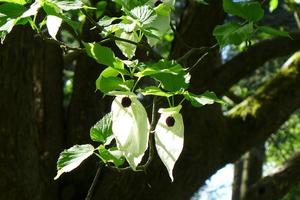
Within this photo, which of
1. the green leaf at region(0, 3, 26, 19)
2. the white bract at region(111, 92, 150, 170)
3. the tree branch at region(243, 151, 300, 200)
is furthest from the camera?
the tree branch at region(243, 151, 300, 200)

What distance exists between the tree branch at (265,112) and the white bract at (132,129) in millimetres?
2020

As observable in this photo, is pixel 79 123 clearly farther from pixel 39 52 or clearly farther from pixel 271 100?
pixel 271 100

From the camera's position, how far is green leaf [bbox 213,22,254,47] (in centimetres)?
107

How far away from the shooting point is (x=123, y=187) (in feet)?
8.38

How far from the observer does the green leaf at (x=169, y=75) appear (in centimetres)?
92

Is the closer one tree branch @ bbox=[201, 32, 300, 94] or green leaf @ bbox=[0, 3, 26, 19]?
green leaf @ bbox=[0, 3, 26, 19]

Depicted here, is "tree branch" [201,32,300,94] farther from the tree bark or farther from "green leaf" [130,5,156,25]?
"green leaf" [130,5,156,25]

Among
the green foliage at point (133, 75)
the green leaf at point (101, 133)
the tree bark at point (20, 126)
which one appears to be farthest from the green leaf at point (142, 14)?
the tree bark at point (20, 126)

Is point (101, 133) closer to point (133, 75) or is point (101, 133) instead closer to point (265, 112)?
point (133, 75)

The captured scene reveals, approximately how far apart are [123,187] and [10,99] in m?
0.68

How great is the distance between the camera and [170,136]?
35.3 inches

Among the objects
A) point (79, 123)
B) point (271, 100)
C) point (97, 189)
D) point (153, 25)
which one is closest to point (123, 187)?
point (97, 189)

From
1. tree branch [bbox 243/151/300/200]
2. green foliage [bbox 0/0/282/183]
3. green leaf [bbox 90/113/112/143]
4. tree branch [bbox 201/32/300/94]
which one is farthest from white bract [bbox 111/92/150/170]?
tree branch [bbox 243/151/300/200]

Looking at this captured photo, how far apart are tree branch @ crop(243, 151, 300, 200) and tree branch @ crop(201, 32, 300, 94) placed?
56cm
